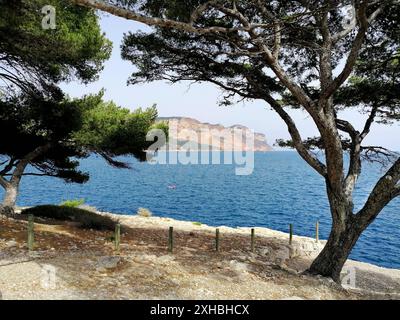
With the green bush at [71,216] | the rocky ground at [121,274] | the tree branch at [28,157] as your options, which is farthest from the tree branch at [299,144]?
the tree branch at [28,157]

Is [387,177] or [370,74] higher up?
[370,74]

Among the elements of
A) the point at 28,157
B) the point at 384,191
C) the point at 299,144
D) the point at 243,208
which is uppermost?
the point at 299,144

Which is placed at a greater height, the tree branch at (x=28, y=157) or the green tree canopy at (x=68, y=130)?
the green tree canopy at (x=68, y=130)

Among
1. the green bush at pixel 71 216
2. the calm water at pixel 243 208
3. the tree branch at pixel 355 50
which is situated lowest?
the calm water at pixel 243 208

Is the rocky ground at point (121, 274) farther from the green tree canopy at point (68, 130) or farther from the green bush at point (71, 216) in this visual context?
the green tree canopy at point (68, 130)

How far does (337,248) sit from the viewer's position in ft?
33.9

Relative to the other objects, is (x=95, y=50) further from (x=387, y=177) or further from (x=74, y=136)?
(x=387, y=177)

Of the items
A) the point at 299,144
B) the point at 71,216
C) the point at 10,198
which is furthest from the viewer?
the point at 71,216

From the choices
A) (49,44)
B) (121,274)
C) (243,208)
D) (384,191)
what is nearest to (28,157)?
(49,44)

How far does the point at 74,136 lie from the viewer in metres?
14.8

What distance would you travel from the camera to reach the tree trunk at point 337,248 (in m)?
10.2

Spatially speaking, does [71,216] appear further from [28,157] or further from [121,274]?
[121,274]
